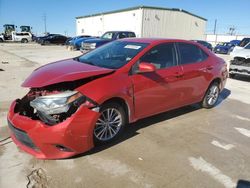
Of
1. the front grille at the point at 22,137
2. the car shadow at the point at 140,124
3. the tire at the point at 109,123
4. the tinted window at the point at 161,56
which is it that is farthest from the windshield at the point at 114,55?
the front grille at the point at 22,137

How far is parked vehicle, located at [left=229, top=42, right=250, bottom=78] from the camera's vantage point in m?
9.29

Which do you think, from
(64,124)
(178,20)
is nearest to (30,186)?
(64,124)

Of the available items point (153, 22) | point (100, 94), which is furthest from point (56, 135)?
point (153, 22)

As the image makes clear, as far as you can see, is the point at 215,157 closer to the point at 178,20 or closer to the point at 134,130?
the point at 134,130

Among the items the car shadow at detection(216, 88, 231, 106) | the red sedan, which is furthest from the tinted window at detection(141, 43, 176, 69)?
the car shadow at detection(216, 88, 231, 106)

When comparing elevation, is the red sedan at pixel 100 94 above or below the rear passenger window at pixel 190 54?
below

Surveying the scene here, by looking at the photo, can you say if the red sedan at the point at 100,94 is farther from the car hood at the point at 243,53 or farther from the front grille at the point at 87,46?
the front grille at the point at 87,46

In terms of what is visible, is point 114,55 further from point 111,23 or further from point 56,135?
point 111,23

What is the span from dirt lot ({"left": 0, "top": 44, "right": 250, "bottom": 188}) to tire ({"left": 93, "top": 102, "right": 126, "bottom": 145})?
145 mm

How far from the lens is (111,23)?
3691cm

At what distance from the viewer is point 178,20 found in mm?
34312

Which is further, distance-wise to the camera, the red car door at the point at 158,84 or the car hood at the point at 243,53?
the car hood at the point at 243,53

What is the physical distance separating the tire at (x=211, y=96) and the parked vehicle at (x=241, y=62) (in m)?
4.32

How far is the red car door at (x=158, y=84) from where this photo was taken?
3.85 metres
